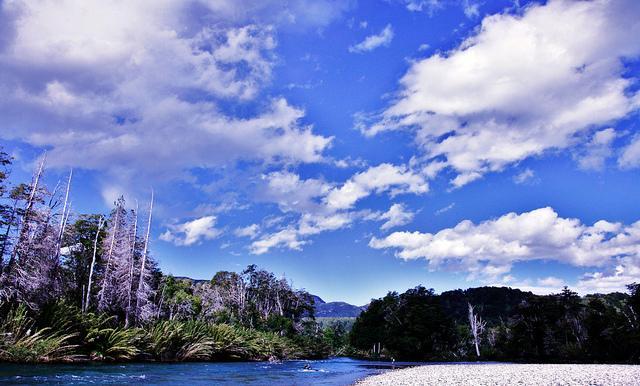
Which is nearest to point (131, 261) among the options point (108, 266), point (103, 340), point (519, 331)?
point (108, 266)

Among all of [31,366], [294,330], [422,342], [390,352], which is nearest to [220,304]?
[294,330]

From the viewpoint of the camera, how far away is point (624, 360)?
43.0 m

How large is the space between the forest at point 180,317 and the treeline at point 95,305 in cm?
10

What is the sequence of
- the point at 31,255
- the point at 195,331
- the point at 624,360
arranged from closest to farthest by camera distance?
the point at 31,255 → the point at 195,331 → the point at 624,360

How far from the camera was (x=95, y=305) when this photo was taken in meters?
42.3

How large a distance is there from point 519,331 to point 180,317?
5005 centimetres

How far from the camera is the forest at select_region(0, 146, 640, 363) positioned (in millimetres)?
27781

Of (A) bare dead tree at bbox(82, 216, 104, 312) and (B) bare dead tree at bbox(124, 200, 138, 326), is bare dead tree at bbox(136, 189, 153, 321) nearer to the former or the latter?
(B) bare dead tree at bbox(124, 200, 138, 326)

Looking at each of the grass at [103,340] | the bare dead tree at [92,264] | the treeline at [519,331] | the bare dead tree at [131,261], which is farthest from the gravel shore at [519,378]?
the bare dead tree at [92,264]

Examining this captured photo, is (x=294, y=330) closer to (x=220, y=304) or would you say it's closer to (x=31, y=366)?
(x=220, y=304)

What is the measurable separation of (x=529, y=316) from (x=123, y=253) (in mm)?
56152

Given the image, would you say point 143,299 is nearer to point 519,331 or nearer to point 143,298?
point 143,298

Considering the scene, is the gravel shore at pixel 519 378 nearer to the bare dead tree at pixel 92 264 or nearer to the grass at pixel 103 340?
the grass at pixel 103 340

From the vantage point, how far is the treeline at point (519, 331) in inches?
1828
